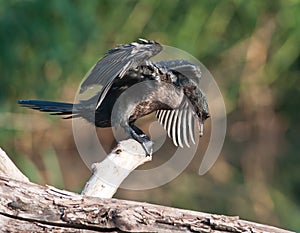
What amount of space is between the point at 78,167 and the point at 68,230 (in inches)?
109

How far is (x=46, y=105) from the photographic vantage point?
192 cm

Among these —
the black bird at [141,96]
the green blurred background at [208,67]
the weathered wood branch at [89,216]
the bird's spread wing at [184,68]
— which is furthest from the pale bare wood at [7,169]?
the green blurred background at [208,67]

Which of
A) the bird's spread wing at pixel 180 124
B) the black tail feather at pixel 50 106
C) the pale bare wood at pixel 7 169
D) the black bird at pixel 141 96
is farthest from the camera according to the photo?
the bird's spread wing at pixel 180 124

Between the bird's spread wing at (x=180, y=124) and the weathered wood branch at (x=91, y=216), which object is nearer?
the weathered wood branch at (x=91, y=216)

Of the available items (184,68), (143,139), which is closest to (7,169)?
(143,139)

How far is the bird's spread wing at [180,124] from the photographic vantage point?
203cm

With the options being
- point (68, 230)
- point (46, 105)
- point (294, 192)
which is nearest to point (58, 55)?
point (294, 192)

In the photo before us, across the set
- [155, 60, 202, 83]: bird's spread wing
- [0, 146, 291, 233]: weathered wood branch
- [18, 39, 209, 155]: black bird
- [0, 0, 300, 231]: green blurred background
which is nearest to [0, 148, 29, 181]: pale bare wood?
[0, 146, 291, 233]: weathered wood branch

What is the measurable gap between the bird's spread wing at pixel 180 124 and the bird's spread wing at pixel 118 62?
0.89 ft

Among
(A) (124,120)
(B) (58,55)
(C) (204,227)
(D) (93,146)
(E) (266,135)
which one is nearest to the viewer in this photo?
(C) (204,227)

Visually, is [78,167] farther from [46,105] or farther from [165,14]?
[46,105]

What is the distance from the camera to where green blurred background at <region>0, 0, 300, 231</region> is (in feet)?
12.7

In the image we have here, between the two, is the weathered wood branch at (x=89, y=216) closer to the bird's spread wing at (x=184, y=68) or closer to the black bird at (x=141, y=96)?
the black bird at (x=141, y=96)

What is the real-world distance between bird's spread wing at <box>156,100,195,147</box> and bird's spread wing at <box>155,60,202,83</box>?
103 mm
